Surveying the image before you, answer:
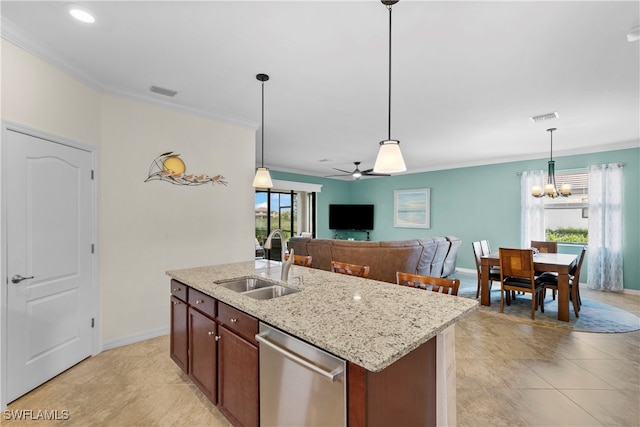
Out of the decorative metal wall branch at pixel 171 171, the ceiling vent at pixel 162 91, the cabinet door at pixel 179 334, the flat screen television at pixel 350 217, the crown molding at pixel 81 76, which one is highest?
the ceiling vent at pixel 162 91

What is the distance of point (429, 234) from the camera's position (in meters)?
7.94

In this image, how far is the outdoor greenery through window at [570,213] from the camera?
5.78m

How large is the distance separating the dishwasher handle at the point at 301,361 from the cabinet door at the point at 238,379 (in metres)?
0.13

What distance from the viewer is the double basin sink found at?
211cm

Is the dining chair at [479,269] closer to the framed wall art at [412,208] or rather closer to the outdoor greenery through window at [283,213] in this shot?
the framed wall art at [412,208]

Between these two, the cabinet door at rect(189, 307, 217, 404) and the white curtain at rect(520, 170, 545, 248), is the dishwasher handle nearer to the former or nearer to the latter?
the cabinet door at rect(189, 307, 217, 404)

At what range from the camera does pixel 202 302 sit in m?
2.10

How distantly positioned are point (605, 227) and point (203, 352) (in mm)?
6948

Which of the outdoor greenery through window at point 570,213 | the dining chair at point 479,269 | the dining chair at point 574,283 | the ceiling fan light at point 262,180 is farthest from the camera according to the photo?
the outdoor greenery through window at point 570,213

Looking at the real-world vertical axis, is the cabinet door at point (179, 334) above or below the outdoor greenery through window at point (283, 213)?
below

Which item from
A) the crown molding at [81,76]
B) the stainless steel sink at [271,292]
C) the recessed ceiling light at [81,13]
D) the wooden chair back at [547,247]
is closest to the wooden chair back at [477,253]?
the wooden chair back at [547,247]

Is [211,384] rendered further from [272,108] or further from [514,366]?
[272,108]

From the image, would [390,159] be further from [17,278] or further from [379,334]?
[17,278]

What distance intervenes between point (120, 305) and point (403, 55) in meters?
3.71
